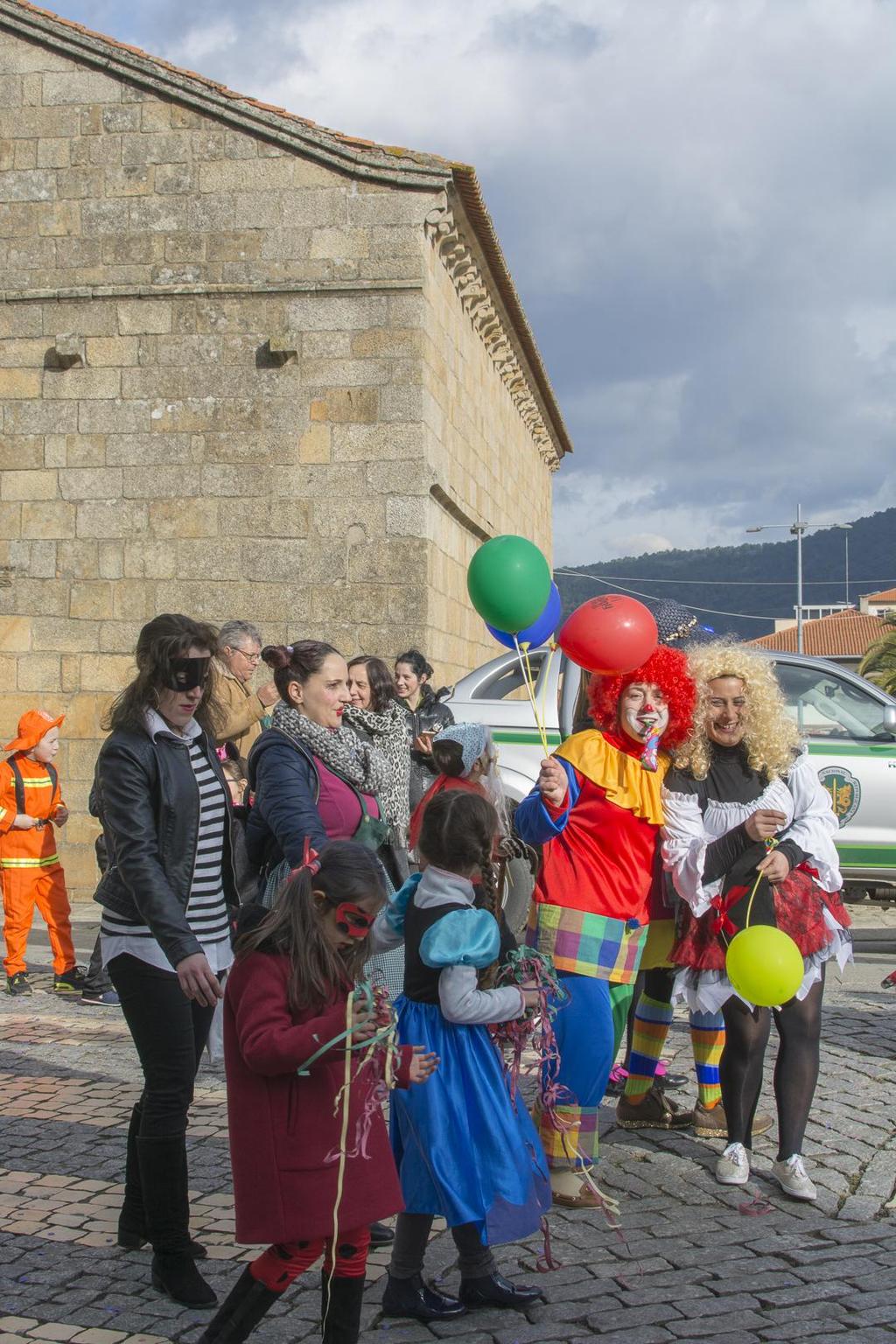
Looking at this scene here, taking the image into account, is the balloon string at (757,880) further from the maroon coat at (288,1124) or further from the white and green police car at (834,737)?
the white and green police car at (834,737)

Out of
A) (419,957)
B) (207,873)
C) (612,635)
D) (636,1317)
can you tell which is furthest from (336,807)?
(636,1317)

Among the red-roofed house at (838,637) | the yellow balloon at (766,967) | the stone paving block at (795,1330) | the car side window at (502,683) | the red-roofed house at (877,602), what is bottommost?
the stone paving block at (795,1330)

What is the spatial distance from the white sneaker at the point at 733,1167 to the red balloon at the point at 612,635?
167cm

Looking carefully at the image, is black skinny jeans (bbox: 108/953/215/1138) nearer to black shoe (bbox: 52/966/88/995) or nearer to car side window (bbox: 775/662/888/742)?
black shoe (bbox: 52/966/88/995)

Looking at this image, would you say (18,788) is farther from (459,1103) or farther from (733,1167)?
(459,1103)

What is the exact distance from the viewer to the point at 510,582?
15.3ft

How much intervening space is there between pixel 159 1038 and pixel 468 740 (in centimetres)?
160

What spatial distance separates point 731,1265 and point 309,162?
→ 9.93 m

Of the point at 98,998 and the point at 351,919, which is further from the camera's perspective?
the point at 98,998

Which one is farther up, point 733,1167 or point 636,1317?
point 733,1167

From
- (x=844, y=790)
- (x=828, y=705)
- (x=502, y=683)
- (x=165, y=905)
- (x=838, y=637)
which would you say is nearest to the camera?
(x=165, y=905)

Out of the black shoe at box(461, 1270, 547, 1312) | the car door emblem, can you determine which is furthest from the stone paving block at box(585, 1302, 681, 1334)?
the car door emblem

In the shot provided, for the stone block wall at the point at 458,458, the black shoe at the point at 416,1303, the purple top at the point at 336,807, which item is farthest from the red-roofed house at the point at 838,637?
the black shoe at the point at 416,1303

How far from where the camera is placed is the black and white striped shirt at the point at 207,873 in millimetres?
3824
